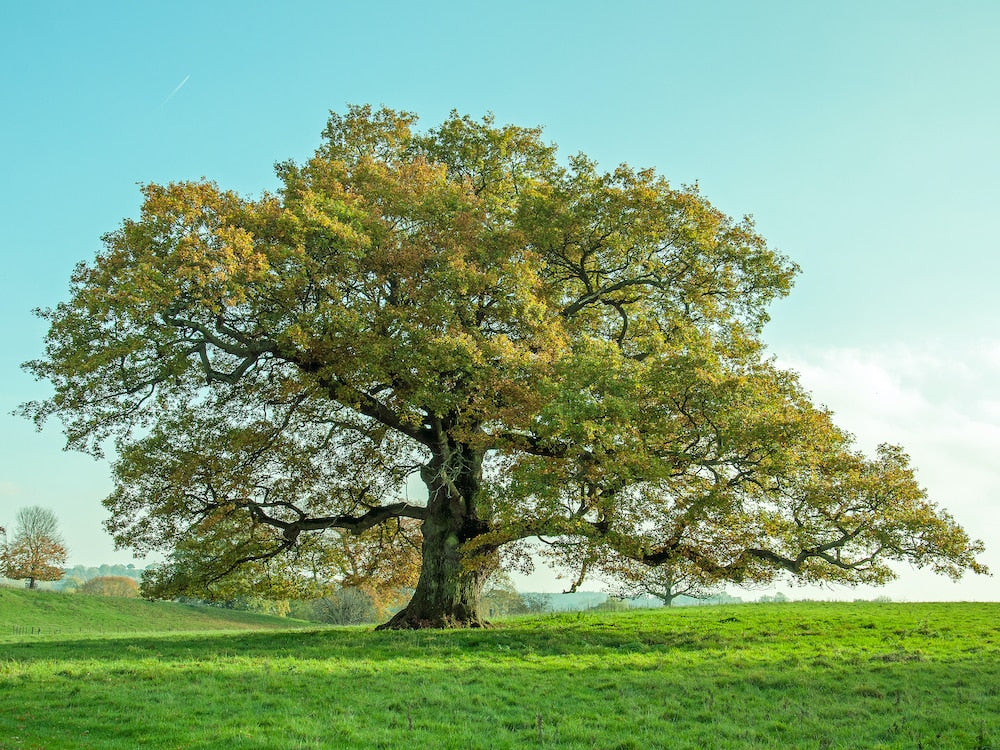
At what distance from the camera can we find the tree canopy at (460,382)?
19.8 m

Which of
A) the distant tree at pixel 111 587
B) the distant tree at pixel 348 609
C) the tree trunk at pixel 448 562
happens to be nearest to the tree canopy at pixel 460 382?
the tree trunk at pixel 448 562

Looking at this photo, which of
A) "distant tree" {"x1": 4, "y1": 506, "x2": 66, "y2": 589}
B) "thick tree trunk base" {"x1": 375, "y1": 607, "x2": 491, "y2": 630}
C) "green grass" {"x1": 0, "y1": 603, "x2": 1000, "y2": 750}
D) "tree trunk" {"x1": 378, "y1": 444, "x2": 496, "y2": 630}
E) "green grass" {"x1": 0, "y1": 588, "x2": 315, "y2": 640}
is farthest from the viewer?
"distant tree" {"x1": 4, "y1": 506, "x2": 66, "y2": 589}

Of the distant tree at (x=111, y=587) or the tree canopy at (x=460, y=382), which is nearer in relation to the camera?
the tree canopy at (x=460, y=382)

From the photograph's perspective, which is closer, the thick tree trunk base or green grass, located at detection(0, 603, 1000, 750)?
green grass, located at detection(0, 603, 1000, 750)

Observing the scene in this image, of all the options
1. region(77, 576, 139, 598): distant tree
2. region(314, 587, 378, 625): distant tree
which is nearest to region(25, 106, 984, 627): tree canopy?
region(314, 587, 378, 625): distant tree

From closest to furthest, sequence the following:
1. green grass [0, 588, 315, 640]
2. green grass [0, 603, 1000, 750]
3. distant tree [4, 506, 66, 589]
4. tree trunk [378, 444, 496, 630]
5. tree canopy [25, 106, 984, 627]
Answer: green grass [0, 603, 1000, 750] → tree canopy [25, 106, 984, 627] → tree trunk [378, 444, 496, 630] → green grass [0, 588, 315, 640] → distant tree [4, 506, 66, 589]

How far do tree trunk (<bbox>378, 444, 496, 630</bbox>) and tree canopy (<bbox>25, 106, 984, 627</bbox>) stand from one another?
0.09m

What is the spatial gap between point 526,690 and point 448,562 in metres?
10.6

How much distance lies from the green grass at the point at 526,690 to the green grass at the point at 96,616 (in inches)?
941

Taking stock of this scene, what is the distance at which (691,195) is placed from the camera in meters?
24.2

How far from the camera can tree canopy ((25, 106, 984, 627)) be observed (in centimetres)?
1984

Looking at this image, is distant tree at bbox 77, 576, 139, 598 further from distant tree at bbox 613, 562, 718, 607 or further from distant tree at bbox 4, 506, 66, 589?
distant tree at bbox 613, 562, 718, 607

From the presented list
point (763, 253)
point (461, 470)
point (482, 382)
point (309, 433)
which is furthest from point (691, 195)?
point (309, 433)

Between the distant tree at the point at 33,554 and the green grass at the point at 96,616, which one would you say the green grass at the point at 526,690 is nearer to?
the green grass at the point at 96,616
